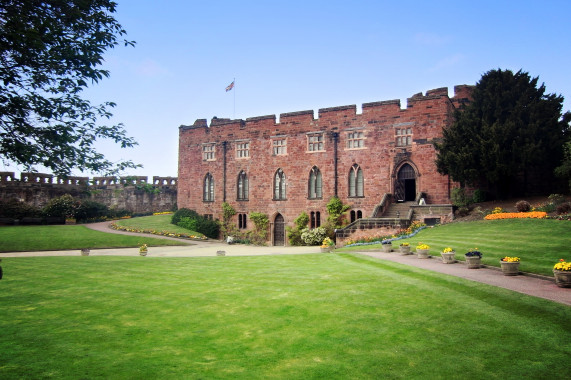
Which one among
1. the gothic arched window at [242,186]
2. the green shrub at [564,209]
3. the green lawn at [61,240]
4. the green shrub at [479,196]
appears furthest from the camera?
the gothic arched window at [242,186]

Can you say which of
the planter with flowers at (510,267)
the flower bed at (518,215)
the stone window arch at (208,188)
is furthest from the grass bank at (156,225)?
the planter with flowers at (510,267)

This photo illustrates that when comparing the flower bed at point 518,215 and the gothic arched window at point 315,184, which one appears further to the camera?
the gothic arched window at point 315,184

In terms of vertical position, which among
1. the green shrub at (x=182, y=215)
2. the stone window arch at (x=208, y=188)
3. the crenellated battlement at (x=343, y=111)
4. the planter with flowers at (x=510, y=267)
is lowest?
the planter with flowers at (x=510, y=267)

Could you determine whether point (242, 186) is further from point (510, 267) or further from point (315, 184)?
point (510, 267)

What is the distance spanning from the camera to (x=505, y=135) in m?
27.1

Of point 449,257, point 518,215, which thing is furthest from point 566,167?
point 449,257

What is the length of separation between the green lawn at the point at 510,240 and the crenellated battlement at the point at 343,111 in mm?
12390

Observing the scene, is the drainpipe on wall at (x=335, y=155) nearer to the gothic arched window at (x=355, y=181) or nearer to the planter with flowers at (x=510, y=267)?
the gothic arched window at (x=355, y=181)

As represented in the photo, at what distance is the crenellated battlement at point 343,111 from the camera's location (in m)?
33.3

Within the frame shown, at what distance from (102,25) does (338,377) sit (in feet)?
27.0

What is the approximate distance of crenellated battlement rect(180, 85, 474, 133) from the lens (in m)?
33.3

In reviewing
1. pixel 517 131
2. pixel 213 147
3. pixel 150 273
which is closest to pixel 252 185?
pixel 213 147

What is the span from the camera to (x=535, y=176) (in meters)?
30.8

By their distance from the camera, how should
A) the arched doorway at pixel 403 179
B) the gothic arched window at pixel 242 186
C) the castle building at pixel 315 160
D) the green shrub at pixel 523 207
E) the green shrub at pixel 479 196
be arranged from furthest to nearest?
the gothic arched window at pixel 242 186, the arched doorway at pixel 403 179, the castle building at pixel 315 160, the green shrub at pixel 479 196, the green shrub at pixel 523 207
